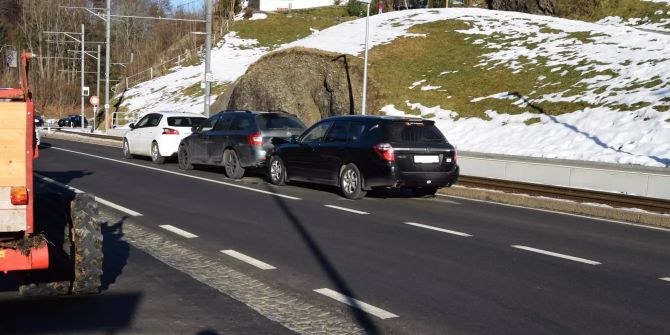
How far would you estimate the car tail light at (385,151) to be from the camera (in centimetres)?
1459

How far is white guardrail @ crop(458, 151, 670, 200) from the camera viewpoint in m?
17.2

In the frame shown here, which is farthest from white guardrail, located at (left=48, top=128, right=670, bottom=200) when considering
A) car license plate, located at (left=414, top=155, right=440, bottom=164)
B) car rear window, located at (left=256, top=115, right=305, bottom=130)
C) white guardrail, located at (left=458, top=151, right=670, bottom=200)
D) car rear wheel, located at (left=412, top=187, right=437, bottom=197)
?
car rear window, located at (left=256, top=115, right=305, bottom=130)

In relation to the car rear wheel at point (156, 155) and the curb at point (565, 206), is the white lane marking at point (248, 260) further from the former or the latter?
the car rear wheel at point (156, 155)

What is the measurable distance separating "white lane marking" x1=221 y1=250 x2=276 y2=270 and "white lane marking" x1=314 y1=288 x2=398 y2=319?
1.19 meters

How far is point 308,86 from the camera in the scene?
39750mm

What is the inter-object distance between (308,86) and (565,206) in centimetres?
2625

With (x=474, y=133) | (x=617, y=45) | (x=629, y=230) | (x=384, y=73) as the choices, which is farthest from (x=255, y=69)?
(x=629, y=230)

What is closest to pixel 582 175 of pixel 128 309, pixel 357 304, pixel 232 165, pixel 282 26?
pixel 232 165

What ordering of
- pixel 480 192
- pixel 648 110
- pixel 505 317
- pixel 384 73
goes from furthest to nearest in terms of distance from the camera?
1. pixel 384 73
2. pixel 648 110
3. pixel 480 192
4. pixel 505 317

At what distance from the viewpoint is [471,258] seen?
9.06 meters

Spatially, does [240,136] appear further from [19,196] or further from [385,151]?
[19,196]

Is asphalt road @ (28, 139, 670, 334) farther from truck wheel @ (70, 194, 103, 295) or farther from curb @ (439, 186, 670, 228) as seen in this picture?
truck wheel @ (70, 194, 103, 295)

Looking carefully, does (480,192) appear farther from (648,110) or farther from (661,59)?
(661,59)

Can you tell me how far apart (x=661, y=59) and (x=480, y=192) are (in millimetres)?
21679
